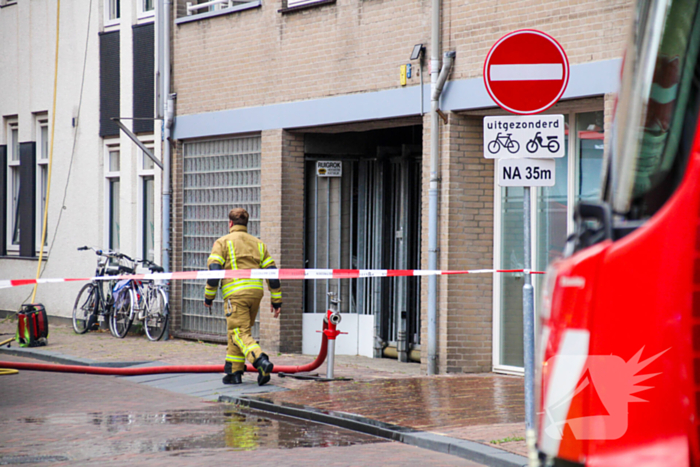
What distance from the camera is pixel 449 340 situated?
37.7 ft

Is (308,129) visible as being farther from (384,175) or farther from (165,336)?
(165,336)

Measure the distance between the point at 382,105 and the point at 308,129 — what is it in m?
1.60

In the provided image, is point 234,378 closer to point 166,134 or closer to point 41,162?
point 166,134

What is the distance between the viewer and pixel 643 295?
2.20 m

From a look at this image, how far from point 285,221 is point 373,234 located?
122 centimetres

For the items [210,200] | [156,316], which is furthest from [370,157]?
[156,316]

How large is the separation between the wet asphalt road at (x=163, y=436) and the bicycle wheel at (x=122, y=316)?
536 cm

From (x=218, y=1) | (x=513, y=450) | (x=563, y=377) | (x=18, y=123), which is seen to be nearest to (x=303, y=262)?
(x=218, y=1)

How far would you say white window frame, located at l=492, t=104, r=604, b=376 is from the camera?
10773 mm

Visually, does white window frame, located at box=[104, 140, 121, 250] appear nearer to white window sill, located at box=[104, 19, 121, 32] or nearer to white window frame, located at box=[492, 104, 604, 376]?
white window sill, located at box=[104, 19, 121, 32]

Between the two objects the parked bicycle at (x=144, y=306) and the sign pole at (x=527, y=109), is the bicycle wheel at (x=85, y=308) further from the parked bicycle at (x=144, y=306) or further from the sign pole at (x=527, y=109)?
the sign pole at (x=527, y=109)

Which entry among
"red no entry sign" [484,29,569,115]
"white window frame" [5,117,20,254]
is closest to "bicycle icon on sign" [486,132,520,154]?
"red no entry sign" [484,29,569,115]

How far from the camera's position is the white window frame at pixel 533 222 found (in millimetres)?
10773

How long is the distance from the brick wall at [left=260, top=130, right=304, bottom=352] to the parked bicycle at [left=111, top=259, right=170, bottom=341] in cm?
223
